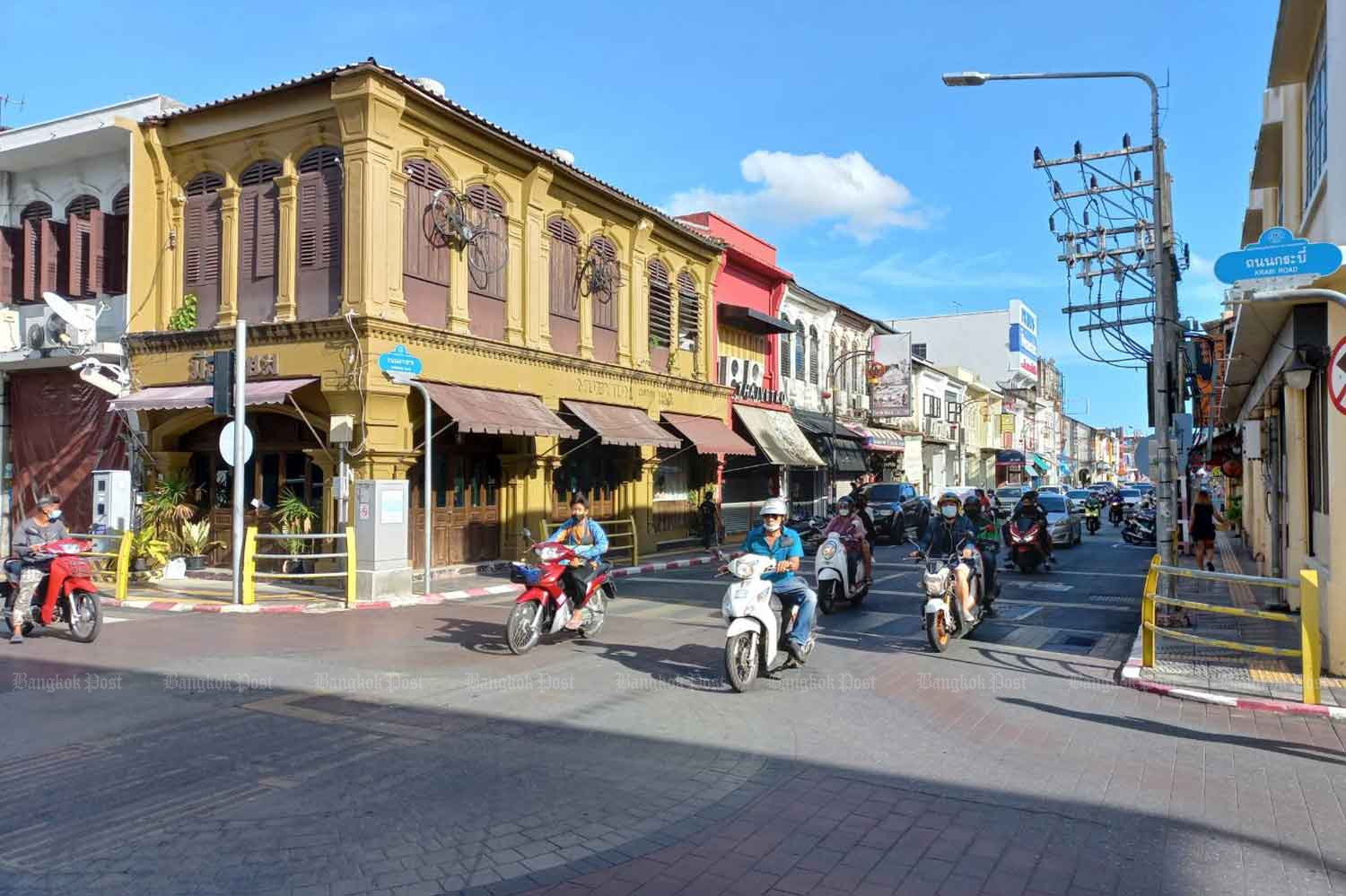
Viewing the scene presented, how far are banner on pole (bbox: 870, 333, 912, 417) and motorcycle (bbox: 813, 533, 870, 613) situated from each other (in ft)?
85.3

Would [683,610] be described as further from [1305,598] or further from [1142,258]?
[1142,258]

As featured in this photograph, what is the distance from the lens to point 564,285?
20891mm

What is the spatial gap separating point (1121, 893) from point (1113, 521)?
128ft

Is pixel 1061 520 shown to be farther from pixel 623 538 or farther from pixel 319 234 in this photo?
pixel 319 234

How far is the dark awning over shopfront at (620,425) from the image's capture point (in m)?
20.3

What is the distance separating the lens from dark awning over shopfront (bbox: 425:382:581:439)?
16.4 metres

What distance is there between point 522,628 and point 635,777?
4310mm

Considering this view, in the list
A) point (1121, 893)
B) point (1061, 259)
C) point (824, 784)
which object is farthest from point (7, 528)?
point (1061, 259)

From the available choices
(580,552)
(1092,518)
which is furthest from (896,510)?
(580,552)

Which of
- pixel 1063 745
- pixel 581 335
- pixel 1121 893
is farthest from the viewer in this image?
pixel 581 335

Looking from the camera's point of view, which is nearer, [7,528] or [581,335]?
[7,528]

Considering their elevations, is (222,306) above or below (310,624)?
above

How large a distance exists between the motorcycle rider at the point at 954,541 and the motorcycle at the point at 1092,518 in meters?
26.4

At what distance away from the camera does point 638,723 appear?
7270mm
